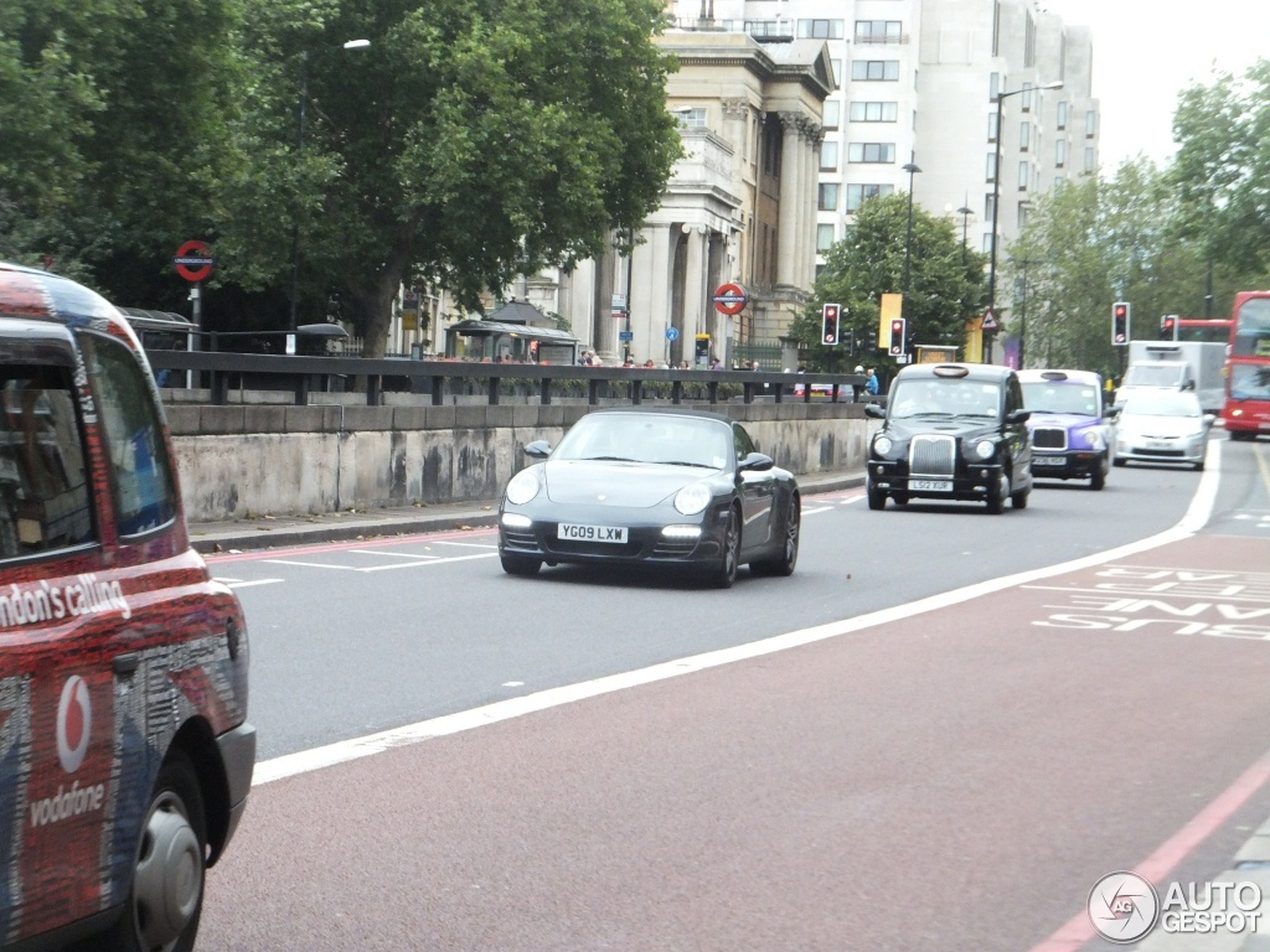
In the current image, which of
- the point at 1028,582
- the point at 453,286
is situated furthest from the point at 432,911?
the point at 453,286

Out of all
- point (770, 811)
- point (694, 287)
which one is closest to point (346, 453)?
point (770, 811)

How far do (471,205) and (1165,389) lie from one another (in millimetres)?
17175

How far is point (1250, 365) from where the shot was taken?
206ft

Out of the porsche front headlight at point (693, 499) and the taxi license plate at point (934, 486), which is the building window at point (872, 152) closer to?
the taxi license plate at point (934, 486)

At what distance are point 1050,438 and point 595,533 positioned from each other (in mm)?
21779

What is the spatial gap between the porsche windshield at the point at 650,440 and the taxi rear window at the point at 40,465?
39.6 feet

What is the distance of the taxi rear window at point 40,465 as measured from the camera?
162 inches

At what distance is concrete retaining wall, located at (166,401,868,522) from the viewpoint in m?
18.6

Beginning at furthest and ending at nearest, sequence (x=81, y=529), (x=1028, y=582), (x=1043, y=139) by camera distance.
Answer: (x=1043, y=139) < (x=1028, y=582) < (x=81, y=529)

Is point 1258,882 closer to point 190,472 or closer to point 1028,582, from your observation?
point 1028,582

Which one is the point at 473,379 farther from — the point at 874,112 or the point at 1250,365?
the point at 874,112

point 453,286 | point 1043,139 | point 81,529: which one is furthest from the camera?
point 1043,139

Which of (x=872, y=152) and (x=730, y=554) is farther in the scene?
(x=872, y=152)

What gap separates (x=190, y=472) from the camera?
18250 mm
